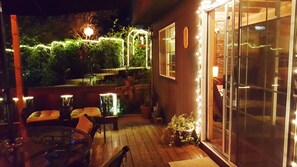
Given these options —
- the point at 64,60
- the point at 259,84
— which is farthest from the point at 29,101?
the point at 259,84

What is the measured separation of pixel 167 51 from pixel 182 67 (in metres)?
1.55

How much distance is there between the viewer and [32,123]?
5227 mm

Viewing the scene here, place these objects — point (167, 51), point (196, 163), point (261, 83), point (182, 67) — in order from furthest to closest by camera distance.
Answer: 1. point (167, 51)
2. point (182, 67)
3. point (196, 163)
4. point (261, 83)

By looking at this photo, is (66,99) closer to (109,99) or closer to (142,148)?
(109,99)

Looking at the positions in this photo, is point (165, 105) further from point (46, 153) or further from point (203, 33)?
point (46, 153)

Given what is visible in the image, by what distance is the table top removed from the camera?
245 cm

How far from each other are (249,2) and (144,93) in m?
5.52

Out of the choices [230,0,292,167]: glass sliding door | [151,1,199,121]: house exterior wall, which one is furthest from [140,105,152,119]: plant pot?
[230,0,292,167]: glass sliding door

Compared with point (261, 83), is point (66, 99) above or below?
below

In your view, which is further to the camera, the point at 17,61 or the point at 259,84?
the point at 17,61

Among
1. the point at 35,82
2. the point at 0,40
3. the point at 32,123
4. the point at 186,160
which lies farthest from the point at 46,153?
the point at 35,82

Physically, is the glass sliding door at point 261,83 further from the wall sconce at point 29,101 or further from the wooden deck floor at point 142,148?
the wall sconce at point 29,101

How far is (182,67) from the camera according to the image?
5.36m

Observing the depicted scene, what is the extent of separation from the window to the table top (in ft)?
11.8
